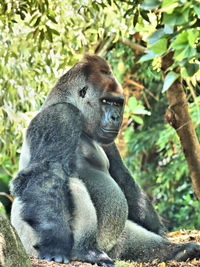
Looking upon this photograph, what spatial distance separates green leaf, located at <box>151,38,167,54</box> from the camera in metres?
1.44

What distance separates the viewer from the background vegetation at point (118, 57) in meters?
1.47

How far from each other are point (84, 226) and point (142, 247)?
658 millimetres

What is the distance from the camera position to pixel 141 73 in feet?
28.9

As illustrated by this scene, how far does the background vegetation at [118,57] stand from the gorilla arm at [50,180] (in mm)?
560

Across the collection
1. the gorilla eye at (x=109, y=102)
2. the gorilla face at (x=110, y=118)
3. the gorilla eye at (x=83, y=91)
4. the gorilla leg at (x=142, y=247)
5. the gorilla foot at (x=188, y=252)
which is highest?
the gorilla eye at (x=83, y=91)

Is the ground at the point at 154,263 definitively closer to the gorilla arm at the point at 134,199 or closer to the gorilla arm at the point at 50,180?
the gorilla arm at the point at 50,180

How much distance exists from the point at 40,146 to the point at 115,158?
951mm

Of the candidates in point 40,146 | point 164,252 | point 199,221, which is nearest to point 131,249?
point 164,252

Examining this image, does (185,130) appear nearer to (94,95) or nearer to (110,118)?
(110,118)

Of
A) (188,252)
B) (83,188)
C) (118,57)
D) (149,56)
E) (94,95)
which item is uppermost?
(149,56)

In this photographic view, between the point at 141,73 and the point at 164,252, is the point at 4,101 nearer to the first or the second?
the point at 164,252

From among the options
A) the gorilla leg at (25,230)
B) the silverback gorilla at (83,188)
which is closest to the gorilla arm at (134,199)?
the silverback gorilla at (83,188)

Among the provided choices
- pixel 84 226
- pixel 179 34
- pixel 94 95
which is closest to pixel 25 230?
pixel 84 226

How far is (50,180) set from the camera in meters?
2.90
